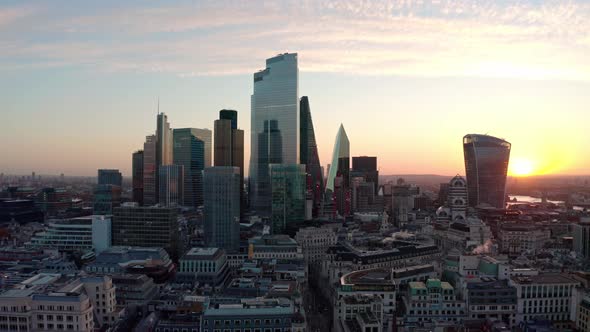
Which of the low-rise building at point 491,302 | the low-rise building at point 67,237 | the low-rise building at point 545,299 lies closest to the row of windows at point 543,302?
the low-rise building at point 545,299

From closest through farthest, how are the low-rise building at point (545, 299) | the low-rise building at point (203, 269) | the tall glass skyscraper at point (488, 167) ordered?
the low-rise building at point (545, 299) < the low-rise building at point (203, 269) < the tall glass skyscraper at point (488, 167)

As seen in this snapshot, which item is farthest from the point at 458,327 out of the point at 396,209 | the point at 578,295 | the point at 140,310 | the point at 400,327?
the point at 396,209

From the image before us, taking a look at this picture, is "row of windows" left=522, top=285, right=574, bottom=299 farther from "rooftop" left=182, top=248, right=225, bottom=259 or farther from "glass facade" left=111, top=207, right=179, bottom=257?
"glass facade" left=111, top=207, right=179, bottom=257

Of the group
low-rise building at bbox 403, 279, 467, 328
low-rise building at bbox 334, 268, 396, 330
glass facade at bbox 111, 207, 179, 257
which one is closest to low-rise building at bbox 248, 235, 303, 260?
glass facade at bbox 111, 207, 179, 257

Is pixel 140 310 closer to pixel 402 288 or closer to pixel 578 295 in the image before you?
pixel 402 288

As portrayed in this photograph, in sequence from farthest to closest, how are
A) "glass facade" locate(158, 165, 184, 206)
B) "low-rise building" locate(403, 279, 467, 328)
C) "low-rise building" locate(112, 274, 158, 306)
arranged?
"glass facade" locate(158, 165, 184, 206), "low-rise building" locate(112, 274, 158, 306), "low-rise building" locate(403, 279, 467, 328)

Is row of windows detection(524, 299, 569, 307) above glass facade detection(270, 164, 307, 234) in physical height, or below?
below

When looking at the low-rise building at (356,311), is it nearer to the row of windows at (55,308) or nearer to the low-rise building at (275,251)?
the low-rise building at (275,251)
